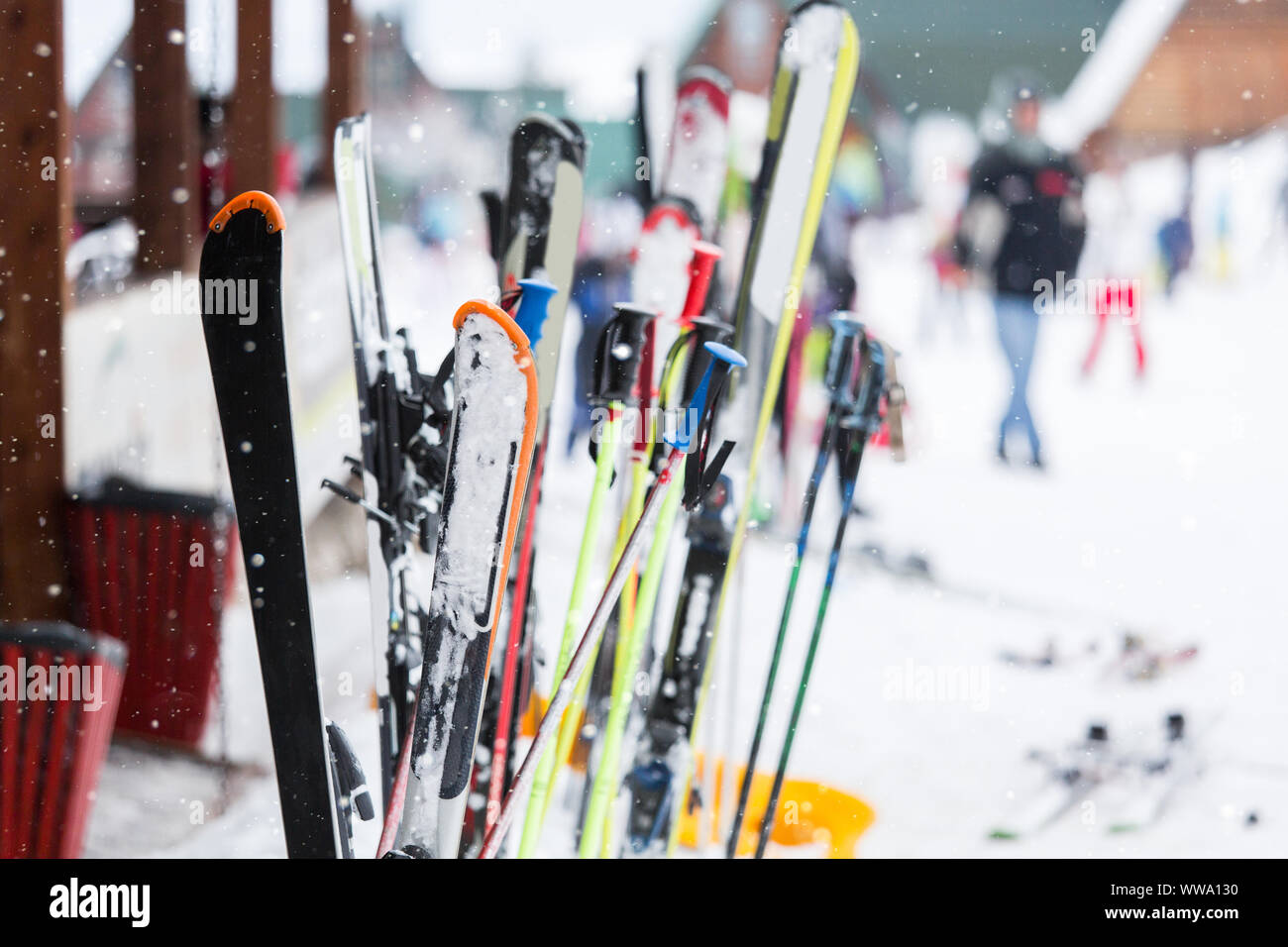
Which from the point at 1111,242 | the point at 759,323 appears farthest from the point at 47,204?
the point at 1111,242

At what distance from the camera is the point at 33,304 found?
4.83ft

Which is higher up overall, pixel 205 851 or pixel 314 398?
pixel 314 398

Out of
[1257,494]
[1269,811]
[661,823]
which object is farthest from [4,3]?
[1257,494]

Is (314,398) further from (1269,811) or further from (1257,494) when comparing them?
(1257,494)

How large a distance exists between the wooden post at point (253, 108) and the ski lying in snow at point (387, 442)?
96 cm

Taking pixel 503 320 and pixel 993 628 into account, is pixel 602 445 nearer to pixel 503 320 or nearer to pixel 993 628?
pixel 503 320

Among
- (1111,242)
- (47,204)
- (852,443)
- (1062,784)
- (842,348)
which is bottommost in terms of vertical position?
(1062,784)

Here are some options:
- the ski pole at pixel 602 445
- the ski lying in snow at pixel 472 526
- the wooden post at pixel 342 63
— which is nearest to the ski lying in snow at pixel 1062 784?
the ski pole at pixel 602 445

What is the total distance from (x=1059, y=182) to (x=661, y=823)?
190cm

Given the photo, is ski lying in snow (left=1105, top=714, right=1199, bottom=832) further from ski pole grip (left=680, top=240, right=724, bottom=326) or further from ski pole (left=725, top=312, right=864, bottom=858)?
ski pole grip (left=680, top=240, right=724, bottom=326)

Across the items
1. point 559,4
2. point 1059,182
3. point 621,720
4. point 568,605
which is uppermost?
point 559,4

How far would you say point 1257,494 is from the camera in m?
3.26

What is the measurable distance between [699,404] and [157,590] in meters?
1.15
